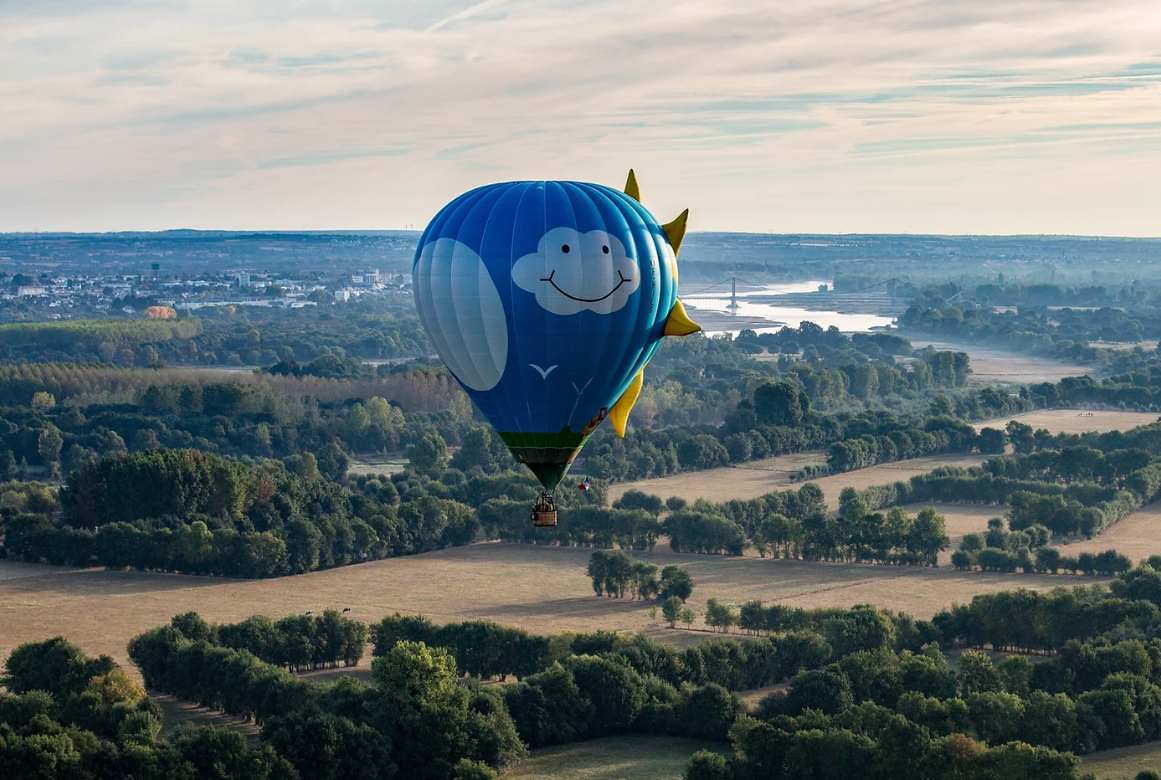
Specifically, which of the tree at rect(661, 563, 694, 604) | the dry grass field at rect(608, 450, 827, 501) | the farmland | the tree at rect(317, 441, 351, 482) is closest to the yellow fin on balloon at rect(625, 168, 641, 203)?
the tree at rect(661, 563, 694, 604)

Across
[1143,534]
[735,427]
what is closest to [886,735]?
[1143,534]

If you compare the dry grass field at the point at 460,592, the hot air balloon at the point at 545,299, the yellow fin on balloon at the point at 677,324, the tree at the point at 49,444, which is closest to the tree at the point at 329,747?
the hot air balloon at the point at 545,299

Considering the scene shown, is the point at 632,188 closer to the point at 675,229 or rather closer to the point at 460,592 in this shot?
the point at 675,229

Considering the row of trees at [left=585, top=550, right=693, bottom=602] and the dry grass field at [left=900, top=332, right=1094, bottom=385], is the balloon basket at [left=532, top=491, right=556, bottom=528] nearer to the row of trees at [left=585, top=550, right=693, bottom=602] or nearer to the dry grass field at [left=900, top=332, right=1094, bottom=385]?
the row of trees at [left=585, top=550, right=693, bottom=602]

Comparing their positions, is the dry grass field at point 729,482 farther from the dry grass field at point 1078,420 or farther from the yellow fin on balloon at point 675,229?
the yellow fin on balloon at point 675,229

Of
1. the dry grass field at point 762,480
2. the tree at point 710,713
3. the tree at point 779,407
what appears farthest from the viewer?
the tree at point 779,407

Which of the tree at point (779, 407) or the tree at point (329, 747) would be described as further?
the tree at point (779, 407)

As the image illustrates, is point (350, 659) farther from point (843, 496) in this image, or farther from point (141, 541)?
point (843, 496)
